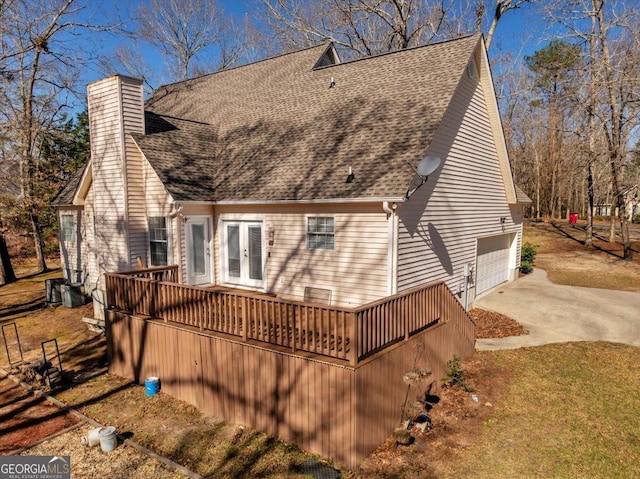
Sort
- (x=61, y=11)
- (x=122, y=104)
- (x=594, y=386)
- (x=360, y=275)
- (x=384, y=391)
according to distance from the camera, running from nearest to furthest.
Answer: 1. (x=384, y=391)
2. (x=594, y=386)
3. (x=360, y=275)
4. (x=122, y=104)
5. (x=61, y=11)

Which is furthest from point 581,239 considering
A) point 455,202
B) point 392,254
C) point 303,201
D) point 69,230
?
point 69,230

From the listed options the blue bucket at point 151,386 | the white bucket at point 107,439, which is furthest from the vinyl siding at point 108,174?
the white bucket at point 107,439

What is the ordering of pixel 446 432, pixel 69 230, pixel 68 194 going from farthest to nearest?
1. pixel 69 230
2. pixel 68 194
3. pixel 446 432

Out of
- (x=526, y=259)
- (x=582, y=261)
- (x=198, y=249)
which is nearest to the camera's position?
(x=198, y=249)

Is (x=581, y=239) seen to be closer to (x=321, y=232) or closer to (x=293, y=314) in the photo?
(x=321, y=232)

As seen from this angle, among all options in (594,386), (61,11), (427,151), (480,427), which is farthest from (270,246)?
(61,11)

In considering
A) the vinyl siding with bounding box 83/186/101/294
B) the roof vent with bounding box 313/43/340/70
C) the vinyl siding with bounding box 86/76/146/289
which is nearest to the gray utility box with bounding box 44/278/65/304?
the vinyl siding with bounding box 83/186/101/294

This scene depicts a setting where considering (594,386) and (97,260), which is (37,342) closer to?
(97,260)
